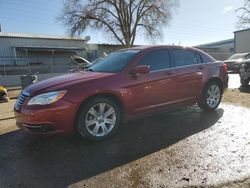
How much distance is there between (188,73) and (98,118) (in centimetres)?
233

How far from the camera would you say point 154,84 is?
5.12m

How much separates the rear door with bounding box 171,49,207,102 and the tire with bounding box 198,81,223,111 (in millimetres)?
238

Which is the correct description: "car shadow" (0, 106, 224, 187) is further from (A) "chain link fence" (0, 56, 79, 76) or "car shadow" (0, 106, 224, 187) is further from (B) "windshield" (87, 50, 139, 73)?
(A) "chain link fence" (0, 56, 79, 76)

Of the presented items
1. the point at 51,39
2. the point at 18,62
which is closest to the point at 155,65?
the point at 18,62

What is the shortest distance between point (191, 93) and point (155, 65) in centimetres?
113

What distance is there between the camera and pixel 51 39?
32.4 m

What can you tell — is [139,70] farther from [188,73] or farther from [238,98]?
[238,98]

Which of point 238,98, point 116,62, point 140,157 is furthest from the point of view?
point 238,98

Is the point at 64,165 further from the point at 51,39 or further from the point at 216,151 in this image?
the point at 51,39

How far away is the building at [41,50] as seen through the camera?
76.0ft

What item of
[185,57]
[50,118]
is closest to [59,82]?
[50,118]

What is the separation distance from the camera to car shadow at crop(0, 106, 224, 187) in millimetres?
3377

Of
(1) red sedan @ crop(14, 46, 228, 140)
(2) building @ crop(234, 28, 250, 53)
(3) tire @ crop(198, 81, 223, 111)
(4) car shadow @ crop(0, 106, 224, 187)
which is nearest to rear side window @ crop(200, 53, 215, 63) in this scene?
(1) red sedan @ crop(14, 46, 228, 140)

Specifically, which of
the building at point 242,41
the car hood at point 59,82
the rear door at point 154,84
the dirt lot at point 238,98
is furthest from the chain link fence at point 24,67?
the building at point 242,41
